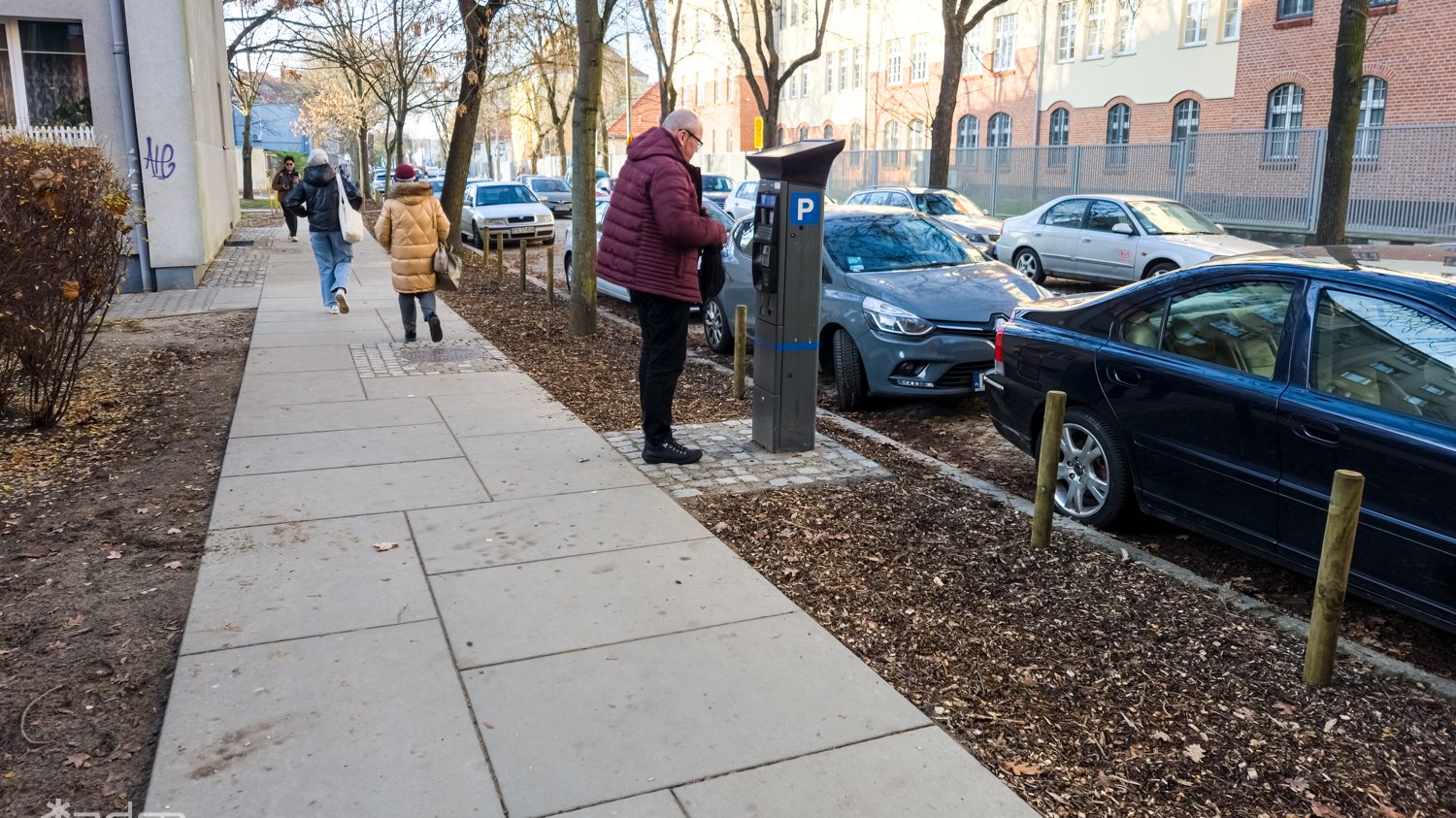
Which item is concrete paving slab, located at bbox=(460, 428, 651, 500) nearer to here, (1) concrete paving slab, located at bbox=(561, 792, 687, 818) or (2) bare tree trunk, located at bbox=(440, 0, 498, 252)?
(1) concrete paving slab, located at bbox=(561, 792, 687, 818)

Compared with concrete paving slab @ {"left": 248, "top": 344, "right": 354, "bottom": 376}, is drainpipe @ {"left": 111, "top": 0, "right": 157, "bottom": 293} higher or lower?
higher

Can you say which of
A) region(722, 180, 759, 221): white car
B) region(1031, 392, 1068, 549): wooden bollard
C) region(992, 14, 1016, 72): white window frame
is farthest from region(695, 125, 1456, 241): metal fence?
region(1031, 392, 1068, 549): wooden bollard

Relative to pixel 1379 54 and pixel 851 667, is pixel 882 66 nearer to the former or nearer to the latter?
pixel 1379 54

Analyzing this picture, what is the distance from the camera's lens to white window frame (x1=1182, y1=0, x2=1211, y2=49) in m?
29.3

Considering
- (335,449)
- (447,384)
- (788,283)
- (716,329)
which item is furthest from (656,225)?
(716,329)

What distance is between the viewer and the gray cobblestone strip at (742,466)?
6082 mm

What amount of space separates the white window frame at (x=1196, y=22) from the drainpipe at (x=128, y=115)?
86.5ft

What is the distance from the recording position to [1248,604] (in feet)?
14.9

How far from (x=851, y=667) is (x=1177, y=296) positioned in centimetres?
259

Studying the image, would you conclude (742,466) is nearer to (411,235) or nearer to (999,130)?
(411,235)

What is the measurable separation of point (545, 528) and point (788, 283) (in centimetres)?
220

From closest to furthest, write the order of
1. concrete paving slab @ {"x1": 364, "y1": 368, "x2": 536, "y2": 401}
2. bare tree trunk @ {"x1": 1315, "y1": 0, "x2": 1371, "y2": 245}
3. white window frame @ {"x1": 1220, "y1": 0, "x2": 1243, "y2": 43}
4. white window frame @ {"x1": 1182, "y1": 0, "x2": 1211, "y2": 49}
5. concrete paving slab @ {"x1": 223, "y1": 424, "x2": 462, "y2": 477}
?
concrete paving slab @ {"x1": 223, "y1": 424, "x2": 462, "y2": 477} → concrete paving slab @ {"x1": 364, "y1": 368, "x2": 536, "y2": 401} → bare tree trunk @ {"x1": 1315, "y1": 0, "x2": 1371, "y2": 245} → white window frame @ {"x1": 1220, "y1": 0, "x2": 1243, "y2": 43} → white window frame @ {"x1": 1182, "y1": 0, "x2": 1211, "y2": 49}

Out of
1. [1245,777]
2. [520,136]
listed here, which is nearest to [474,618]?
[1245,777]

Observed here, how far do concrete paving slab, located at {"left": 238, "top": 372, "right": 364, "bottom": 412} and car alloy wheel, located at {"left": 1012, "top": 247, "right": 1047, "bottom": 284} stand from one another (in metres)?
11.1
